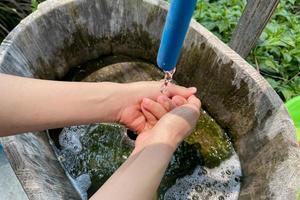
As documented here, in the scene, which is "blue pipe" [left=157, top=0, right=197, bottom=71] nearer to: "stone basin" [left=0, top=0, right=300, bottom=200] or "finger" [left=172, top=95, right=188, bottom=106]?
"finger" [left=172, top=95, right=188, bottom=106]

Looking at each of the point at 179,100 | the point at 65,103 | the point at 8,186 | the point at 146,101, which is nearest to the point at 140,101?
the point at 146,101

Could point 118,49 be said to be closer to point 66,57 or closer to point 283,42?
point 66,57

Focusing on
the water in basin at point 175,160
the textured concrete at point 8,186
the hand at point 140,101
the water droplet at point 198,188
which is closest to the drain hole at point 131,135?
the water in basin at point 175,160

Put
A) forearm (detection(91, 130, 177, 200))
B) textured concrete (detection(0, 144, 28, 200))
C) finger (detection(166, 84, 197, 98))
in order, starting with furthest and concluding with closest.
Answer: textured concrete (detection(0, 144, 28, 200))
finger (detection(166, 84, 197, 98))
forearm (detection(91, 130, 177, 200))

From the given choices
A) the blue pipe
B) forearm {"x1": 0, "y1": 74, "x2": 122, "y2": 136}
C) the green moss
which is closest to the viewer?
the blue pipe

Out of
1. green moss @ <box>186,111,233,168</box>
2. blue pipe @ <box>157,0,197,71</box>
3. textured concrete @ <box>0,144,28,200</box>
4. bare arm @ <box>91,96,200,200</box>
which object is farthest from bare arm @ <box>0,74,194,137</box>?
textured concrete @ <box>0,144,28,200</box>

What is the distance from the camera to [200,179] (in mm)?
1606

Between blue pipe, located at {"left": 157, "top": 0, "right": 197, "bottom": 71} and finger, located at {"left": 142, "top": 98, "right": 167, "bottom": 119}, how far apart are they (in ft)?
1.11

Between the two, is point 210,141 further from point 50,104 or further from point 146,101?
point 50,104

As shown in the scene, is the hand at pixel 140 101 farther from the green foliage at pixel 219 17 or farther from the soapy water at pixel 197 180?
the green foliage at pixel 219 17

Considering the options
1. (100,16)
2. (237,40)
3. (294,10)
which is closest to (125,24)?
(100,16)

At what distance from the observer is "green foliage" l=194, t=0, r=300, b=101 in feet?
7.03

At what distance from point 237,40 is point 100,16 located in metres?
0.63

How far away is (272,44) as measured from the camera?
2154mm
